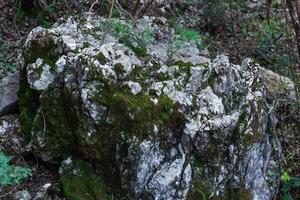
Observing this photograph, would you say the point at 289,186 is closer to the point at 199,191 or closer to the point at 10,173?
the point at 199,191

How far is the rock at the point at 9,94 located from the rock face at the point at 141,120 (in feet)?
0.45

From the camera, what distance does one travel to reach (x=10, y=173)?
3.71 meters

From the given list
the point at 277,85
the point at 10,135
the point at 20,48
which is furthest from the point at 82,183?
the point at 277,85

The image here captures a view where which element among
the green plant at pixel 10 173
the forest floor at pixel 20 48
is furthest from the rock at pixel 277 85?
the green plant at pixel 10 173

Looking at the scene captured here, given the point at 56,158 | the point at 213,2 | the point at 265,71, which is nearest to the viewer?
the point at 56,158

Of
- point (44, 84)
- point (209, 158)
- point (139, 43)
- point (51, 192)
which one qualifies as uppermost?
point (139, 43)

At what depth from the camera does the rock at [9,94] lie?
4.55 m

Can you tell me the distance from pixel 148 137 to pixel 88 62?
0.91 m

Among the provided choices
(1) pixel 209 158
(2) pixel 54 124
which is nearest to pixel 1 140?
(2) pixel 54 124

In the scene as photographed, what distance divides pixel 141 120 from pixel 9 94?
64.6 inches

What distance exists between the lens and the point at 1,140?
429 centimetres

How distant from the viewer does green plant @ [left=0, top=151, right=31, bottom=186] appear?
3.57 meters

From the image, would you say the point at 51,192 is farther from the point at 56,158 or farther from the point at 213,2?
the point at 213,2

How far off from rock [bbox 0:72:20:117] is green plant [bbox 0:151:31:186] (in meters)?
0.92
